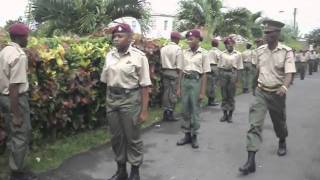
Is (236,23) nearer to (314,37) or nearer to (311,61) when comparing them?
(311,61)

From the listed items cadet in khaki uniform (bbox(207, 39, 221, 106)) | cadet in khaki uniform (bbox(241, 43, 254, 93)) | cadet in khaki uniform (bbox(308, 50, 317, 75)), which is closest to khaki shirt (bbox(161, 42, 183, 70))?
cadet in khaki uniform (bbox(207, 39, 221, 106))

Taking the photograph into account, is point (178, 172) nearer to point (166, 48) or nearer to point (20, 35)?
point (20, 35)

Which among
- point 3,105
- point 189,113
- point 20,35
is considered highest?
point 20,35

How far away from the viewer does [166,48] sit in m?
10.7

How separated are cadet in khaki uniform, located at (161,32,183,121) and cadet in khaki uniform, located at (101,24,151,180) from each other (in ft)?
15.3

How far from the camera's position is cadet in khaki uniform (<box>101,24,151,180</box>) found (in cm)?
573

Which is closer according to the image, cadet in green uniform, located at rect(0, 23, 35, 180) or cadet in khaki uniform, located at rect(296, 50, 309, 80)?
cadet in green uniform, located at rect(0, 23, 35, 180)

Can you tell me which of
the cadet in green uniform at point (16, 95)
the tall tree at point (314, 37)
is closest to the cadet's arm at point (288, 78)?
the cadet in green uniform at point (16, 95)

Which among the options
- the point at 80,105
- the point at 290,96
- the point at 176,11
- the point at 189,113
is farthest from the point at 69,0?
the point at 176,11

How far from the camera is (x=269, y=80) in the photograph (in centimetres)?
691

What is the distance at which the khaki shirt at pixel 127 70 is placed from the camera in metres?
5.72

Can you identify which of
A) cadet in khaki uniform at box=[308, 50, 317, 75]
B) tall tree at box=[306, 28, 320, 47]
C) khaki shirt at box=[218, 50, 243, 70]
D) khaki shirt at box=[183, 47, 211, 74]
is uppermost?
khaki shirt at box=[183, 47, 211, 74]

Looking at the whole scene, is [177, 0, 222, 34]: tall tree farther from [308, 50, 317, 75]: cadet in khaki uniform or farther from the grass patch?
the grass patch

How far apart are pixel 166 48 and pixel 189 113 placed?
2.99 m
